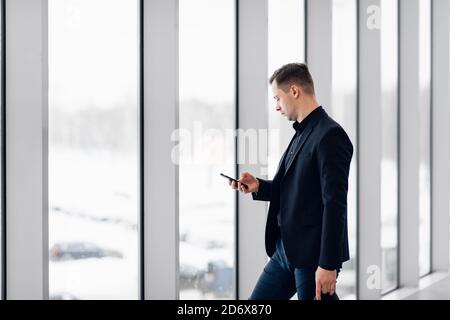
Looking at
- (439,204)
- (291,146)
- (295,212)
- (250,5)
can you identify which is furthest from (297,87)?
(439,204)

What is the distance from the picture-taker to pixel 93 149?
261 cm

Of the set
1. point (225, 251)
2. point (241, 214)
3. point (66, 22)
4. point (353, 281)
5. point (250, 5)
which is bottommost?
point (353, 281)

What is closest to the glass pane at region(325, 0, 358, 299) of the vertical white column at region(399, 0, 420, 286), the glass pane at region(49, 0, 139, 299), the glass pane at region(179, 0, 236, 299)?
the vertical white column at region(399, 0, 420, 286)

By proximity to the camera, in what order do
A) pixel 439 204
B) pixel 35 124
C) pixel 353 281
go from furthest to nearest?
pixel 439 204, pixel 353 281, pixel 35 124

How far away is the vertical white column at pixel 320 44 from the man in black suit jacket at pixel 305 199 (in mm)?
1608

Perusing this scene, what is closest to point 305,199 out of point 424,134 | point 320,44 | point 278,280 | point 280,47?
point 278,280

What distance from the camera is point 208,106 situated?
9.65 ft

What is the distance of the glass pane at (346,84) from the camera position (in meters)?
3.65

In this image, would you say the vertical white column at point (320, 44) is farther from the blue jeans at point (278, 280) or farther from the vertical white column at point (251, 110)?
the blue jeans at point (278, 280)

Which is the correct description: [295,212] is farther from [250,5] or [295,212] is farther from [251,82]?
[250,5]

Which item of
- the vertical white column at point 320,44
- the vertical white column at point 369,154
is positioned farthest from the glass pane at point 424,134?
the vertical white column at point 320,44

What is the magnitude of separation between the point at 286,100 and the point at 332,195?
1.32ft

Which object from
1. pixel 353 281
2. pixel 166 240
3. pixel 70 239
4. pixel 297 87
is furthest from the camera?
pixel 353 281

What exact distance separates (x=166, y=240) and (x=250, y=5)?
1.40 meters
